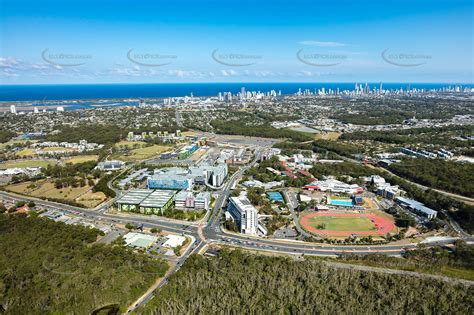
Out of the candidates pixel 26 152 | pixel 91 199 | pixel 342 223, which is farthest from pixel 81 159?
pixel 342 223

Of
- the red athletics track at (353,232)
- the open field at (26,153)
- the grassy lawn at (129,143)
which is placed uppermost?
the grassy lawn at (129,143)

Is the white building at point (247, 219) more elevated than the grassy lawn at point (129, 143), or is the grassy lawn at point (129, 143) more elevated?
the grassy lawn at point (129, 143)

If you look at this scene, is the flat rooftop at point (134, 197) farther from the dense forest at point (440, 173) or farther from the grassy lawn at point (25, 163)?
the dense forest at point (440, 173)

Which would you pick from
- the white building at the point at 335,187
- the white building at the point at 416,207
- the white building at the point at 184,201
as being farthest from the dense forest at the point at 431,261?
the white building at the point at 184,201

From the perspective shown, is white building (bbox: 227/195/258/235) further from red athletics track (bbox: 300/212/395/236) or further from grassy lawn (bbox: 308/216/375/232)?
grassy lawn (bbox: 308/216/375/232)

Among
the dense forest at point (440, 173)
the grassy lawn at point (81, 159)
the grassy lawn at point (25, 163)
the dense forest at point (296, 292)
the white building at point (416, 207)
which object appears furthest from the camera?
the grassy lawn at point (81, 159)

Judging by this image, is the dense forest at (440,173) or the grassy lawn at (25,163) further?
the grassy lawn at (25,163)

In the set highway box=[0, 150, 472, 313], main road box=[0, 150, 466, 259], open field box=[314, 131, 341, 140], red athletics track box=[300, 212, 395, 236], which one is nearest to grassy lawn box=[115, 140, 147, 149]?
main road box=[0, 150, 466, 259]

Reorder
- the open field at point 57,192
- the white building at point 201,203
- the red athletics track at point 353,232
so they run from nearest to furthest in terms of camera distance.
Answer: the red athletics track at point 353,232 → the white building at point 201,203 → the open field at point 57,192
